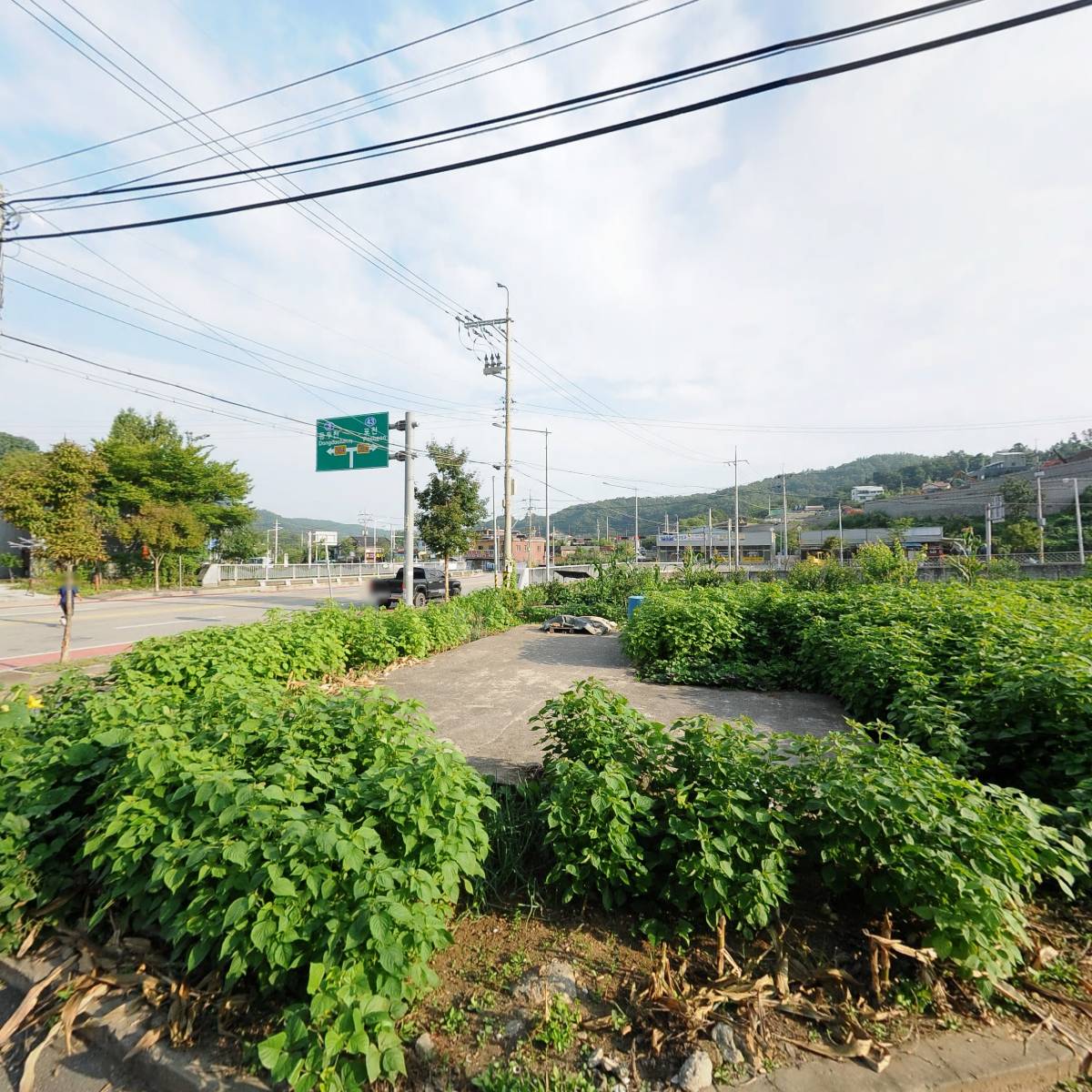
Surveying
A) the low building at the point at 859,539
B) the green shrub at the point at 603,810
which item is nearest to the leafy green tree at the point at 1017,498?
the low building at the point at 859,539

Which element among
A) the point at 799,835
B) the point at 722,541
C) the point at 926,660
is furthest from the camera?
the point at 722,541

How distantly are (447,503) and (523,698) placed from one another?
42.5ft

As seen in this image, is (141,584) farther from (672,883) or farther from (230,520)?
(672,883)

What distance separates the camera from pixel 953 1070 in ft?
6.45

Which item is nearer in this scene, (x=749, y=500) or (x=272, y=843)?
(x=272, y=843)

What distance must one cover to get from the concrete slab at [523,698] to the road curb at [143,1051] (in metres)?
2.35

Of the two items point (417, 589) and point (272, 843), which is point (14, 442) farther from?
point (272, 843)

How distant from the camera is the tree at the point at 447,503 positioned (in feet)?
62.7

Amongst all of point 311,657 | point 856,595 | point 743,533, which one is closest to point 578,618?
point 856,595

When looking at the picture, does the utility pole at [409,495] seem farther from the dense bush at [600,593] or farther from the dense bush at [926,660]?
the dense bush at [926,660]

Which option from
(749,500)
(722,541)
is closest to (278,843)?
(722,541)

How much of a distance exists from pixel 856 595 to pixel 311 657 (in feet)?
24.6

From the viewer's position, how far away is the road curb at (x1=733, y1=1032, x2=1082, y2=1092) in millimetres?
1911

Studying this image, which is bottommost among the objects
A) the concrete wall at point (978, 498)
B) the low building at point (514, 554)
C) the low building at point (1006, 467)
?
the low building at point (514, 554)
